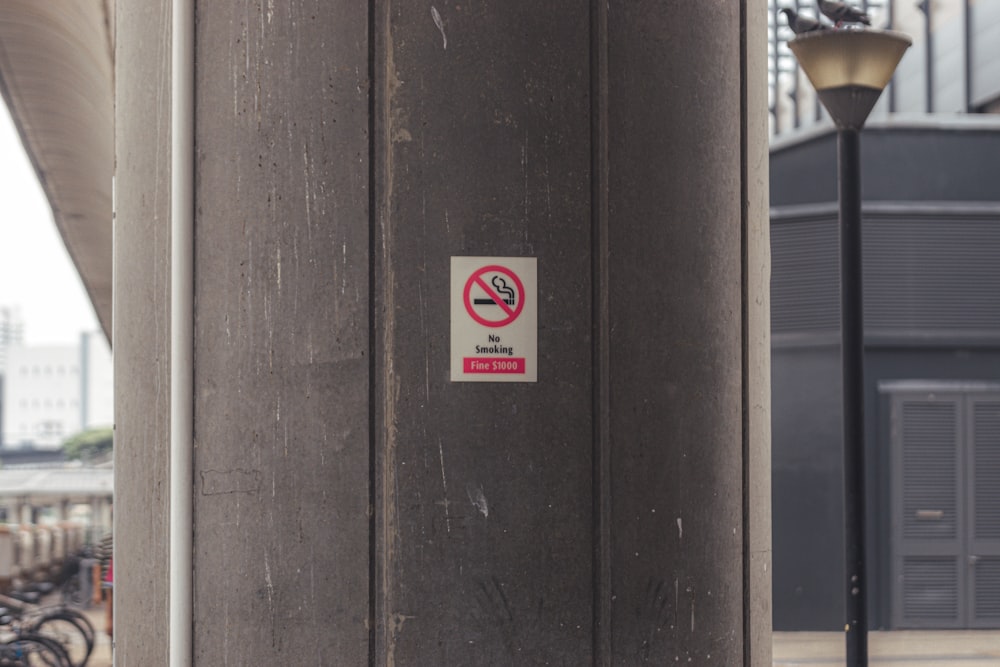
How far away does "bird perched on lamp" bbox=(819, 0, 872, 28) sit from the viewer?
22.8 ft

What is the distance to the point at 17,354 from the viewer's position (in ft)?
310

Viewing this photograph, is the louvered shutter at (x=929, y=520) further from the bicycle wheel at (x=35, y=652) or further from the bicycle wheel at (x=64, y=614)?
the bicycle wheel at (x=64, y=614)

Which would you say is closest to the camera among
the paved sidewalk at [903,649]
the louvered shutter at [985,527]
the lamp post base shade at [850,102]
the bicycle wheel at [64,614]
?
the lamp post base shade at [850,102]

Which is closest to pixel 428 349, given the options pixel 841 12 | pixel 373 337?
pixel 373 337

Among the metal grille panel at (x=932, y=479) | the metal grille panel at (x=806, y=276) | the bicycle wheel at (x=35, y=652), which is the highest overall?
the metal grille panel at (x=806, y=276)

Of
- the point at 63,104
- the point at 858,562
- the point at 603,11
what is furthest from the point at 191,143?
the point at 63,104

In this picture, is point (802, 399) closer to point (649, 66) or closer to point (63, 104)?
point (63, 104)

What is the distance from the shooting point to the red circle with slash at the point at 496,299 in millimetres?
2529

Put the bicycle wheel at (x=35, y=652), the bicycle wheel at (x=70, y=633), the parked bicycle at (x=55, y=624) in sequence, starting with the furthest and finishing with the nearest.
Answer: the bicycle wheel at (x=70, y=633)
the parked bicycle at (x=55, y=624)
the bicycle wheel at (x=35, y=652)

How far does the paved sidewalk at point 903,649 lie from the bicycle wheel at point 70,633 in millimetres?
7367

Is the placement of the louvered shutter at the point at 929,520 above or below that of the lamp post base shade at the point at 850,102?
below

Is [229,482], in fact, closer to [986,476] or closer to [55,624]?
[55,624]

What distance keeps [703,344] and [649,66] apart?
0.68 meters

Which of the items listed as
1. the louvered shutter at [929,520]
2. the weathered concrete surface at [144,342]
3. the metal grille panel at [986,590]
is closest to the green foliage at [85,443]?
the louvered shutter at [929,520]
